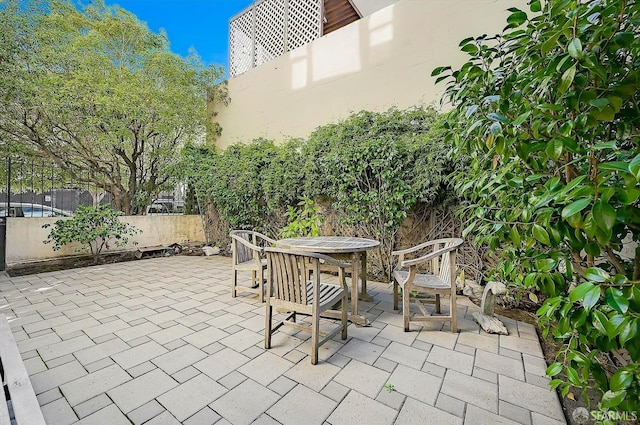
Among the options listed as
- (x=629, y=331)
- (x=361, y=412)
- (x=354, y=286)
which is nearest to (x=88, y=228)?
(x=354, y=286)

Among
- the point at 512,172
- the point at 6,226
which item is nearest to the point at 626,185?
the point at 512,172

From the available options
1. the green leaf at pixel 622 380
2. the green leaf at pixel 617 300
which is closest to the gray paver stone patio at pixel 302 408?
the green leaf at pixel 622 380

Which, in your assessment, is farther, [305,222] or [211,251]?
[211,251]

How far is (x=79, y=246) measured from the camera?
5.62m

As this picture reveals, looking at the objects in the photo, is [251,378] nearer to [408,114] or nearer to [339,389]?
[339,389]

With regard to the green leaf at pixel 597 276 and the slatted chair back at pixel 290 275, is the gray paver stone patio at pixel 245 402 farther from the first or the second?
the green leaf at pixel 597 276

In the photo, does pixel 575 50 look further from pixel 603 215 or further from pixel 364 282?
pixel 364 282

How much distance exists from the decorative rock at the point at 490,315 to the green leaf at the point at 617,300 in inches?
80.9

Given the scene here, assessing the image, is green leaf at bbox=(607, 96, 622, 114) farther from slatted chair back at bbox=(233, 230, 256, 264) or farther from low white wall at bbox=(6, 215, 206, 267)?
low white wall at bbox=(6, 215, 206, 267)

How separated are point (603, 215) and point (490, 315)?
2.44 m

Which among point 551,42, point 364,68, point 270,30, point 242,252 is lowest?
point 242,252

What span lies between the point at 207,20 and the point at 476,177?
9.00m

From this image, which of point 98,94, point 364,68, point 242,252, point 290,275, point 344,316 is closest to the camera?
point 290,275

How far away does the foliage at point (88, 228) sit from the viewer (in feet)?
15.7
